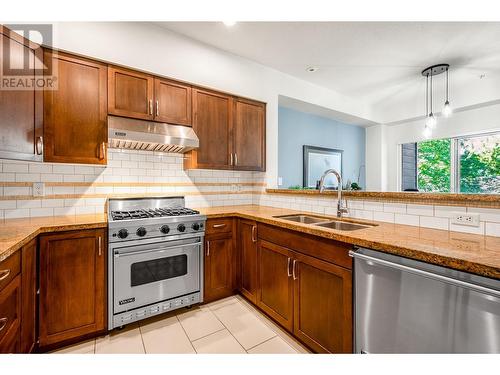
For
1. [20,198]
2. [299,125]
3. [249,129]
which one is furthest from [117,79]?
[299,125]

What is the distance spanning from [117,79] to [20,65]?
656mm

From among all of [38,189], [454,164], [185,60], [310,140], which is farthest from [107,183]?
[454,164]

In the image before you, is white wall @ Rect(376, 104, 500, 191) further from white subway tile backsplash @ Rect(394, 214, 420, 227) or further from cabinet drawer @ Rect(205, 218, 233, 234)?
cabinet drawer @ Rect(205, 218, 233, 234)

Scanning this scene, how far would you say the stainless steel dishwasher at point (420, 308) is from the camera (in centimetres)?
96

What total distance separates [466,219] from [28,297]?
8.93ft

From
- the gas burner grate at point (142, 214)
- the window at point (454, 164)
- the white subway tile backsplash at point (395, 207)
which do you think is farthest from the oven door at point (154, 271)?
the window at point (454, 164)

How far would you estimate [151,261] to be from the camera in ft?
6.82

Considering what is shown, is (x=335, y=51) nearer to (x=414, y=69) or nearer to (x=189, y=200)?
(x=414, y=69)

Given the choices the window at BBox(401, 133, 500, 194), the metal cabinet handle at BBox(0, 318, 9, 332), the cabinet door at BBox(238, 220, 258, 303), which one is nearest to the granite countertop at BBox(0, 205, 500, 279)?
the metal cabinet handle at BBox(0, 318, 9, 332)

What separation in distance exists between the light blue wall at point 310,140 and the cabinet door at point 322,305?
226 centimetres

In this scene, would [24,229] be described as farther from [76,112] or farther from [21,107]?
[76,112]

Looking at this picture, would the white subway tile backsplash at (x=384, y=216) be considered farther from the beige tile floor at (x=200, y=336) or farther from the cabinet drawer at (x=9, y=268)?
the cabinet drawer at (x=9, y=268)

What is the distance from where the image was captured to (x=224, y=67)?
2865mm

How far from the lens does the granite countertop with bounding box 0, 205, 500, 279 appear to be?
1013 mm
